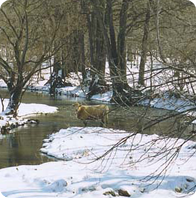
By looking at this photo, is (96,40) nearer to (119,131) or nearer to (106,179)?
(106,179)

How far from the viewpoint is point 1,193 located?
7.96 meters

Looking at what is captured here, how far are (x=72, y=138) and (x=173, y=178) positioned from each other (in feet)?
22.6

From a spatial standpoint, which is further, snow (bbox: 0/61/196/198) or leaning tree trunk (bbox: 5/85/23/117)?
leaning tree trunk (bbox: 5/85/23/117)

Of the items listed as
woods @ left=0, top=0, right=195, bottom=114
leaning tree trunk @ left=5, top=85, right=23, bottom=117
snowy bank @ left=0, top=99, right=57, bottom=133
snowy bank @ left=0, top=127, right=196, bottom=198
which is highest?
woods @ left=0, top=0, right=195, bottom=114

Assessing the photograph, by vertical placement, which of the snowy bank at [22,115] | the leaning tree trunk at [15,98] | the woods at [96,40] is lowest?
the snowy bank at [22,115]

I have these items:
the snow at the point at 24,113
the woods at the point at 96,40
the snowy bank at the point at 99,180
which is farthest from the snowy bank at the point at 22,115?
the snowy bank at the point at 99,180

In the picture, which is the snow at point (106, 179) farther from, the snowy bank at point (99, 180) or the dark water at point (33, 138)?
the dark water at point (33, 138)

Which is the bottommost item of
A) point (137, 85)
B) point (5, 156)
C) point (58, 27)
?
point (5, 156)

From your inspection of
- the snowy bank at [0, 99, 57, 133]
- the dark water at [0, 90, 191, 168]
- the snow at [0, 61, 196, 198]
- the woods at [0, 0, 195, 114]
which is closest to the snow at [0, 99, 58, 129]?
the snowy bank at [0, 99, 57, 133]

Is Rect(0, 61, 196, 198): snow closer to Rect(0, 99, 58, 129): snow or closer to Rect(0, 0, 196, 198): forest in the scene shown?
Rect(0, 0, 196, 198): forest

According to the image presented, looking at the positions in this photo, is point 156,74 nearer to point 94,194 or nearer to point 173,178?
point 94,194

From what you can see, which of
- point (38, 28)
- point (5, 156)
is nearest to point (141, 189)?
point (5, 156)

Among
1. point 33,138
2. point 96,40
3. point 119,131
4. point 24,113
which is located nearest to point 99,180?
point 119,131

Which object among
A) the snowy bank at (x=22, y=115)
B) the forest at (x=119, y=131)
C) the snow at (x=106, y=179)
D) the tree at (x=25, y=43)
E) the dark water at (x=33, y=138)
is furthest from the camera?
the tree at (x=25, y=43)
